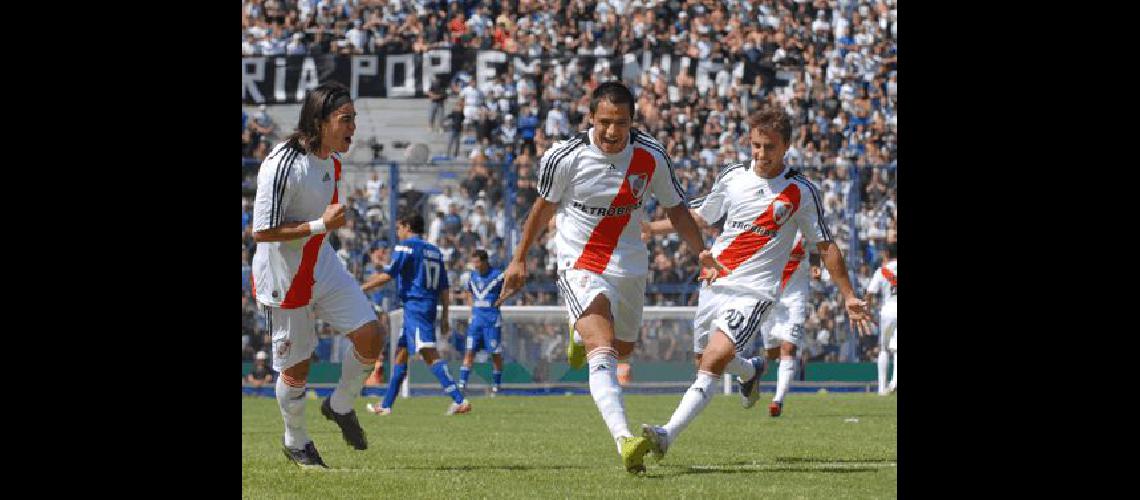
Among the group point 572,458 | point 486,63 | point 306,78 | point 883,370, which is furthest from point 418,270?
point 306,78

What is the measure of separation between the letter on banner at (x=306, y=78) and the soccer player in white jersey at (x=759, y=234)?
868 inches

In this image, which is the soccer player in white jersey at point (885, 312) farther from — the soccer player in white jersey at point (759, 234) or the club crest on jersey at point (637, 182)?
the club crest on jersey at point (637, 182)

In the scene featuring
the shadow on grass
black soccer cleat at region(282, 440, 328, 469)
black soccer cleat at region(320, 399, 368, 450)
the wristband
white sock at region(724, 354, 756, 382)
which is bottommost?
the shadow on grass

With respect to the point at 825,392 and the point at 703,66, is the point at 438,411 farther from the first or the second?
the point at 703,66

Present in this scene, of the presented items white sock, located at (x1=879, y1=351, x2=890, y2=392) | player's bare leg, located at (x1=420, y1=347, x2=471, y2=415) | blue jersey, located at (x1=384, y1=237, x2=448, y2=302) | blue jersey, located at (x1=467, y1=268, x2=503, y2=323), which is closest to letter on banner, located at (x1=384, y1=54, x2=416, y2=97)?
blue jersey, located at (x1=467, y1=268, x2=503, y2=323)

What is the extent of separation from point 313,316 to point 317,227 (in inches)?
38.6

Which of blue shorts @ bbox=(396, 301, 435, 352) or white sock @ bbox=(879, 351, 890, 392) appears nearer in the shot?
blue shorts @ bbox=(396, 301, 435, 352)

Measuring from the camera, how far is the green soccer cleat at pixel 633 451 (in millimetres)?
9055

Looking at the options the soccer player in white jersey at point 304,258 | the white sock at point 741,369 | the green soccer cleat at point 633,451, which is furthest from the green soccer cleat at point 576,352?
the white sock at point 741,369

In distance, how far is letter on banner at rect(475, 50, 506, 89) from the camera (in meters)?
34.0

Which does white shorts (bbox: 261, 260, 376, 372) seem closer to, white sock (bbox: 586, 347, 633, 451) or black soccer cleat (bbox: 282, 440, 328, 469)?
black soccer cleat (bbox: 282, 440, 328, 469)

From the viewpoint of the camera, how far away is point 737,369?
43.6 ft

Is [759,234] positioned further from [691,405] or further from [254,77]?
[254,77]
